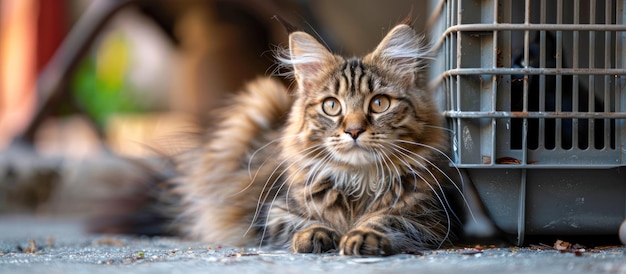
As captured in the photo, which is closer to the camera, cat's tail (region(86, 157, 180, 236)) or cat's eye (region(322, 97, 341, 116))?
cat's eye (region(322, 97, 341, 116))

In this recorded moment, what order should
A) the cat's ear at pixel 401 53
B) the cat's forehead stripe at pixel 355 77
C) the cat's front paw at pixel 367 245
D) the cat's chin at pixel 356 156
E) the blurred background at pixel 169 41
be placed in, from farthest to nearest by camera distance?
the blurred background at pixel 169 41 < the cat's ear at pixel 401 53 < the cat's forehead stripe at pixel 355 77 < the cat's chin at pixel 356 156 < the cat's front paw at pixel 367 245

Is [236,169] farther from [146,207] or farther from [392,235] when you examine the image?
[392,235]

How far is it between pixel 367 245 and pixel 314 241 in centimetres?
23

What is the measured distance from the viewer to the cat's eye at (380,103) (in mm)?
2589

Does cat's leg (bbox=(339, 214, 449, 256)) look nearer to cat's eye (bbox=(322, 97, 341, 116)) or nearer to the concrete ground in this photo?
the concrete ground

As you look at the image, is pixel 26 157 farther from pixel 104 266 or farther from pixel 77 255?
pixel 104 266

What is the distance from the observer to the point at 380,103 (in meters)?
2.60

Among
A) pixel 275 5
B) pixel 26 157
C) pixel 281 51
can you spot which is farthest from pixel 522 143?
pixel 26 157

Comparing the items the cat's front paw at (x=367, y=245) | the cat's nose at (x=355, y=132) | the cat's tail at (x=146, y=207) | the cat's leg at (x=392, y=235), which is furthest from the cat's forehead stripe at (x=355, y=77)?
the cat's tail at (x=146, y=207)

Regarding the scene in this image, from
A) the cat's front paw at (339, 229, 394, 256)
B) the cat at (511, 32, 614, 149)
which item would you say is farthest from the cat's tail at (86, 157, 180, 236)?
the cat at (511, 32, 614, 149)

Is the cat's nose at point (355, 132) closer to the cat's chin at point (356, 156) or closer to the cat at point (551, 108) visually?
the cat's chin at point (356, 156)

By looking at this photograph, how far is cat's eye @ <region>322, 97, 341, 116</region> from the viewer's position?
262 cm

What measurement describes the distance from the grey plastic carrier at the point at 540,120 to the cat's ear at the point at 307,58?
48cm

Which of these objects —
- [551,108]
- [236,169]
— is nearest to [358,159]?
[551,108]
